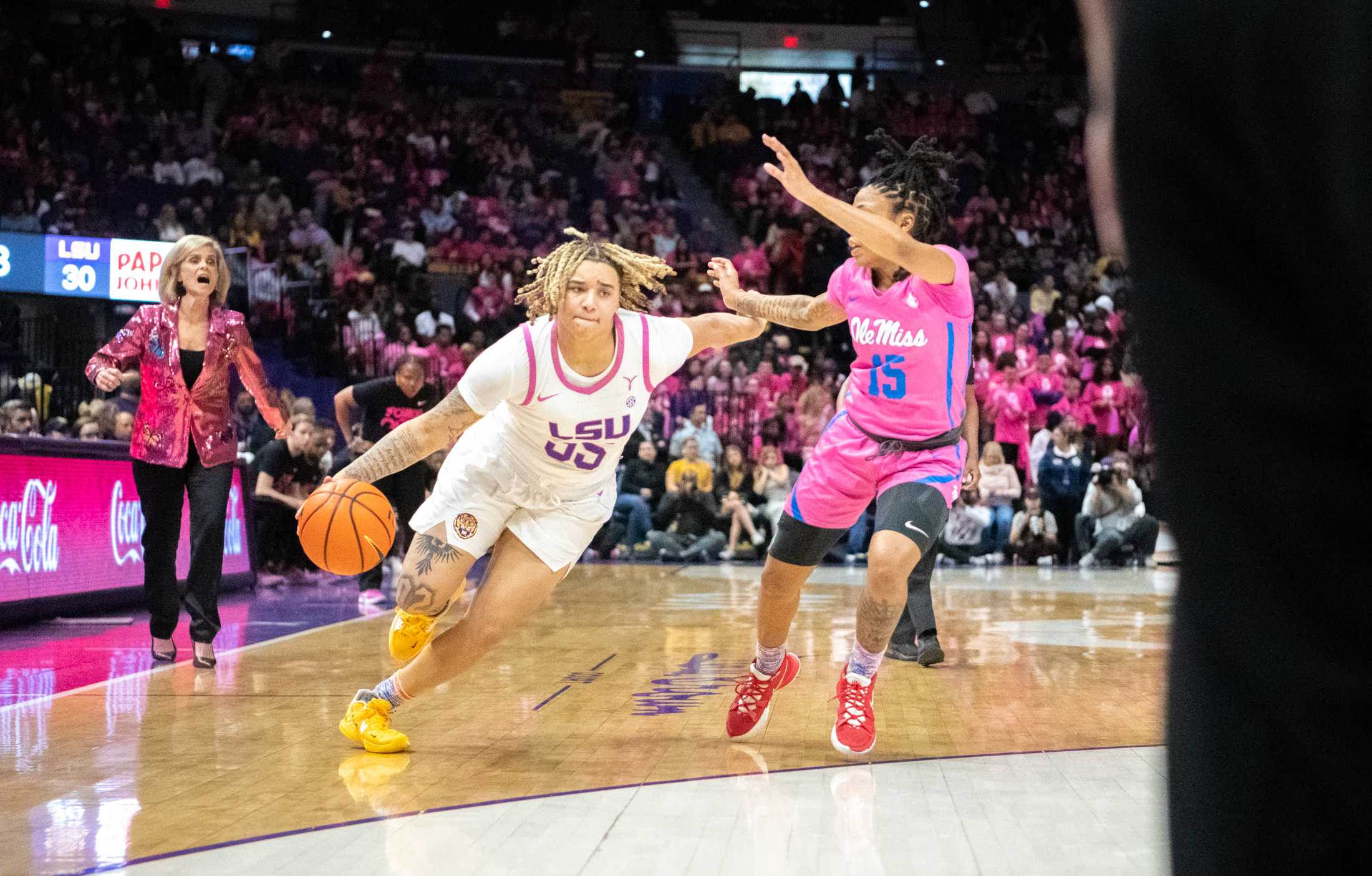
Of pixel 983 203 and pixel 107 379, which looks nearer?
pixel 107 379

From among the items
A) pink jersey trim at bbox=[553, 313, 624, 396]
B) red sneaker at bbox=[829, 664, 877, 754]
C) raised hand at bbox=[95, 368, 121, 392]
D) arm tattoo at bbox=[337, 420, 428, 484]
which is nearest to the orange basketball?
arm tattoo at bbox=[337, 420, 428, 484]

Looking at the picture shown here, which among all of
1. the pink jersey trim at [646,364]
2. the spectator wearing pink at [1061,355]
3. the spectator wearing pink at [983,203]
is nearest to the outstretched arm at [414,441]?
the pink jersey trim at [646,364]

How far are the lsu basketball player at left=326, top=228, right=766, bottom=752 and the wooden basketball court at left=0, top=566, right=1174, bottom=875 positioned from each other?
432 millimetres

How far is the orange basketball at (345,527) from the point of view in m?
4.53

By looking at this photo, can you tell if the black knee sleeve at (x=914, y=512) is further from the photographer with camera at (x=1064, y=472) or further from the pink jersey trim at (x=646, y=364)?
the photographer with camera at (x=1064, y=472)

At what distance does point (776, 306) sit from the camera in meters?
4.98

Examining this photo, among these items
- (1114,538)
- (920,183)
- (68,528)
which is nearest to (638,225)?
(1114,538)

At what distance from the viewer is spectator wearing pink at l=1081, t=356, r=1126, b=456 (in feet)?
49.1

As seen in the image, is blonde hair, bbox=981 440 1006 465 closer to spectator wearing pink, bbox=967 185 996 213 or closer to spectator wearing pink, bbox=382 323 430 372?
spectator wearing pink, bbox=382 323 430 372

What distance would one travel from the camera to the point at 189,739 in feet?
16.0

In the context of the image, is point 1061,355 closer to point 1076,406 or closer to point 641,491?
point 1076,406

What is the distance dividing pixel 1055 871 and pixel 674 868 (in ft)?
2.98

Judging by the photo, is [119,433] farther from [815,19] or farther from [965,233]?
[815,19]

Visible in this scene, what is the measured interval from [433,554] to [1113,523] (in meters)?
11.4
